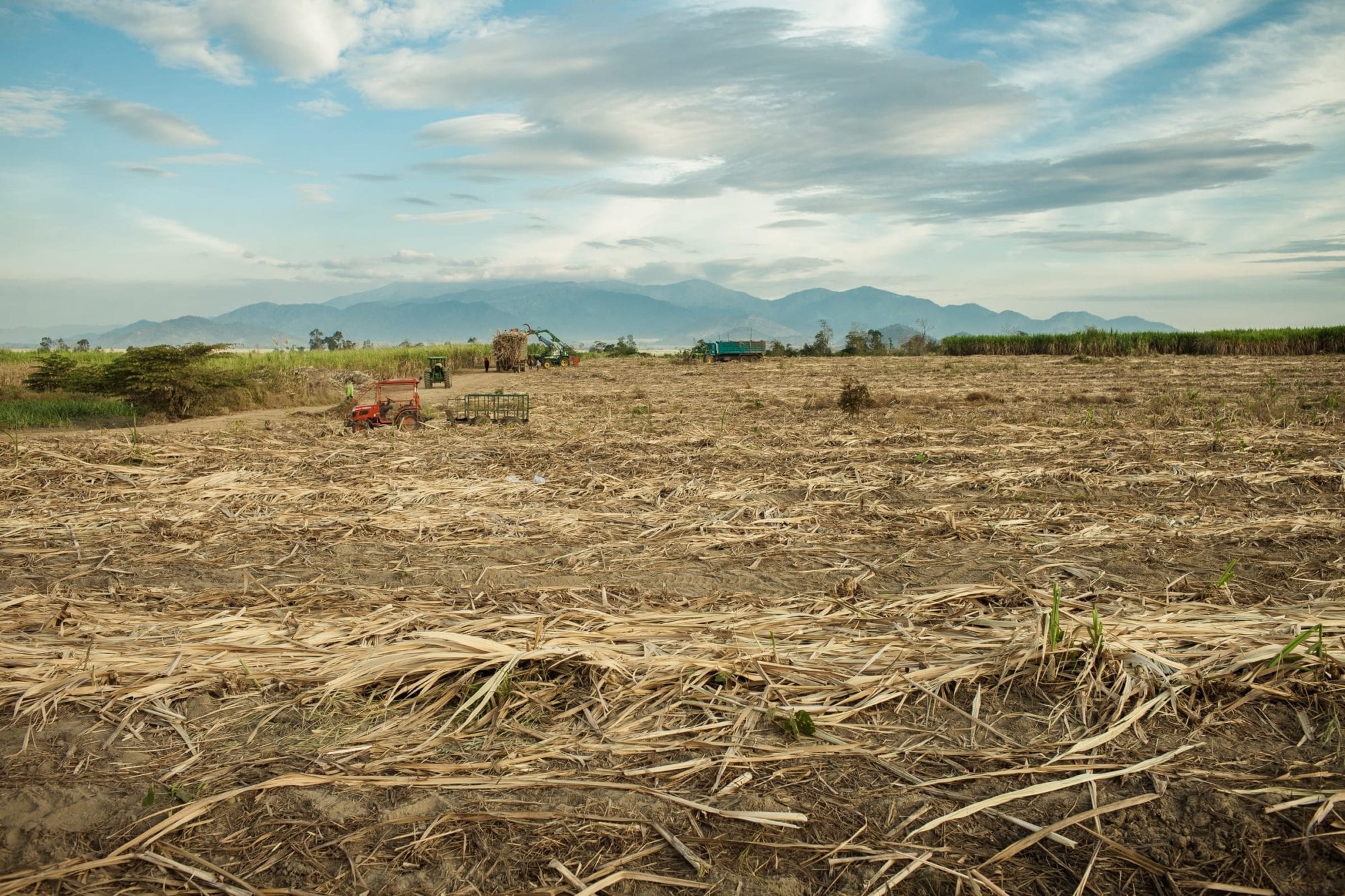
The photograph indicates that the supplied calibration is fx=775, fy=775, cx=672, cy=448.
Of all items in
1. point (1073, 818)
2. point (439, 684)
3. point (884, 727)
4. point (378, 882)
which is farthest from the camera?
point (439, 684)

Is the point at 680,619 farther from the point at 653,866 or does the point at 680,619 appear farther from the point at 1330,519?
the point at 1330,519

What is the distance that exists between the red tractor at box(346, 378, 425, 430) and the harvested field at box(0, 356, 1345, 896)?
222 inches

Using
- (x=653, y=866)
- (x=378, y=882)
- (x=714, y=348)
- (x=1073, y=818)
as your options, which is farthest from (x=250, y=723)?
(x=714, y=348)

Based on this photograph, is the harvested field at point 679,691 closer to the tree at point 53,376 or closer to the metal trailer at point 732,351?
the tree at point 53,376

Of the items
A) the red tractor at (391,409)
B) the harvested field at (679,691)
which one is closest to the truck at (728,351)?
the red tractor at (391,409)

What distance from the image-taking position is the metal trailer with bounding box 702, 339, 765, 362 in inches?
1938

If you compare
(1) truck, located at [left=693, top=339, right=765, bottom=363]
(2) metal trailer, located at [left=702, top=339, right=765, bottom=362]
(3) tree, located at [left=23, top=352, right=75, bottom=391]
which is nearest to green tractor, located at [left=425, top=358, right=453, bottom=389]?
(3) tree, located at [left=23, top=352, right=75, bottom=391]

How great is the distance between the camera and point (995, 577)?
512 centimetres

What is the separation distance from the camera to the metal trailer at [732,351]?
161 feet

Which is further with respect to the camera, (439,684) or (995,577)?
(995,577)

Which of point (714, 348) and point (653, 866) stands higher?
point (714, 348)

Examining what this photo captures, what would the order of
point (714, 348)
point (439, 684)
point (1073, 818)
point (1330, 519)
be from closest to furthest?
point (1073, 818) < point (439, 684) < point (1330, 519) < point (714, 348)

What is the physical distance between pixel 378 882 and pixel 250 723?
1.34 m

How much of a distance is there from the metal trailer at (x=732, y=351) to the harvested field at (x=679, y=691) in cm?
4174
